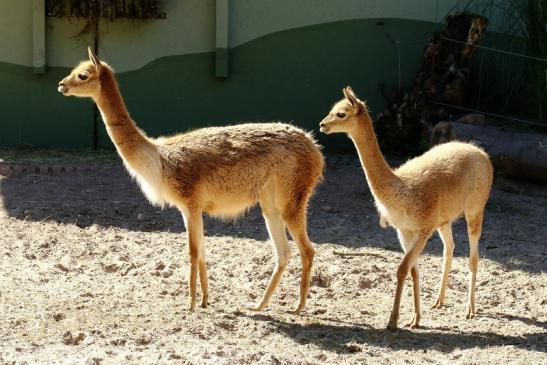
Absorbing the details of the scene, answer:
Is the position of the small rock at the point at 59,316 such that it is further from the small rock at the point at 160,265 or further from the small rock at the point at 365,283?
the small rock at the point at 365,283

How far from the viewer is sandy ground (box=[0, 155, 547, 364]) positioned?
6102mm

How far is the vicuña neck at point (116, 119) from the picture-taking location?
7223mm

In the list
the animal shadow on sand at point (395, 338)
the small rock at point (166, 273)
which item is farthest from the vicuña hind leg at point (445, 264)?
the small rock at point (166, 273)

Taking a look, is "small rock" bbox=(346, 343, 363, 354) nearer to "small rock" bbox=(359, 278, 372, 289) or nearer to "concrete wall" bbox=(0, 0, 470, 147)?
"small rock" bbox=(359, 278, 372, 289)

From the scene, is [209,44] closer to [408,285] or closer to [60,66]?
[60,66]

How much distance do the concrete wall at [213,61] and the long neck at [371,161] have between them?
5738 millimetres

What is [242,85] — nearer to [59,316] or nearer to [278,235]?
[278,235]

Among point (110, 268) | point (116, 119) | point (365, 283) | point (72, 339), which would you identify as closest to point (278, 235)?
point (365, 283)

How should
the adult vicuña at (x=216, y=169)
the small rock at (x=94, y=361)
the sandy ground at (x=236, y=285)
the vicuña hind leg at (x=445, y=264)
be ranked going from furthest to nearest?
the vicuña hind leg at (x=445, y=264) < the adult vicuña at (x=216, y=169) < the sandy ground at (x=236, y=285) < the small rock at (x=94, y=361)

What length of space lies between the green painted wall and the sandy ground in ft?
5.23

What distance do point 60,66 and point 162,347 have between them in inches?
284

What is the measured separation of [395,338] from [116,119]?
2596mm

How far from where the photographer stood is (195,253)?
23.3ft

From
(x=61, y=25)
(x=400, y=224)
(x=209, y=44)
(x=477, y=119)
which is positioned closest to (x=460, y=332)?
(x=400, y=224)
